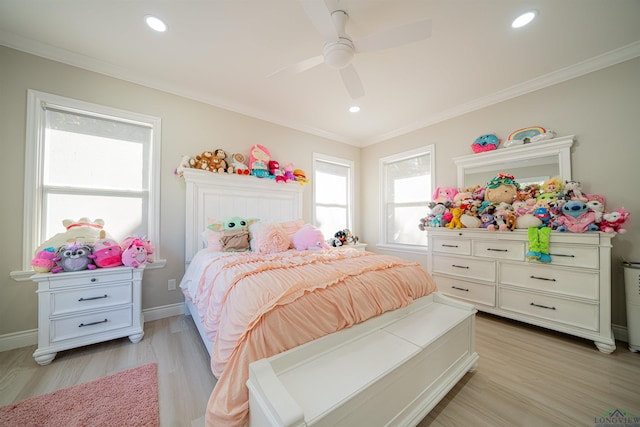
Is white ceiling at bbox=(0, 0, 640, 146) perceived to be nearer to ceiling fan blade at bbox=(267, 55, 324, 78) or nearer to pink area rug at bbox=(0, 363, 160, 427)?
ceiling fan blade at bbox=(267, 55, 324, 78)

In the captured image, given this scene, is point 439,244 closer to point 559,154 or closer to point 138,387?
point 559,154

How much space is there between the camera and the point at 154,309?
2.43m

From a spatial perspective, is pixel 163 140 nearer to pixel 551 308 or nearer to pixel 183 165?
pixel 183 165

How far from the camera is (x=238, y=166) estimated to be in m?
2.91

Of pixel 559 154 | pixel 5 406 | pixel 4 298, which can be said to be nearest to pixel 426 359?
pixel 5 406

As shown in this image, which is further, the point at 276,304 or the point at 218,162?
the point at 218,162

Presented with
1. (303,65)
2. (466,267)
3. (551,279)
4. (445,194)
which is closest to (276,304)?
(303,65)

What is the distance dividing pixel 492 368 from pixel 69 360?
10.7 ft

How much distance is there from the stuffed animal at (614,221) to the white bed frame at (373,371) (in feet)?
4.57

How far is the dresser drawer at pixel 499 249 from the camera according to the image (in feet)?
7.43

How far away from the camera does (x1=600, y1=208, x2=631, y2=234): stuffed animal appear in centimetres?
179

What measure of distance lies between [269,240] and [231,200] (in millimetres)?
936

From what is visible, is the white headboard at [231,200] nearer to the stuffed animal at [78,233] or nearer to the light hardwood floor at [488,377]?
the stuffed animal at [78,233]

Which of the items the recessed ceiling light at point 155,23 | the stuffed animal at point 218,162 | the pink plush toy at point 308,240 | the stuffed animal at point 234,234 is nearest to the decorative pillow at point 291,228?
the pink plush toy at point 308,240
